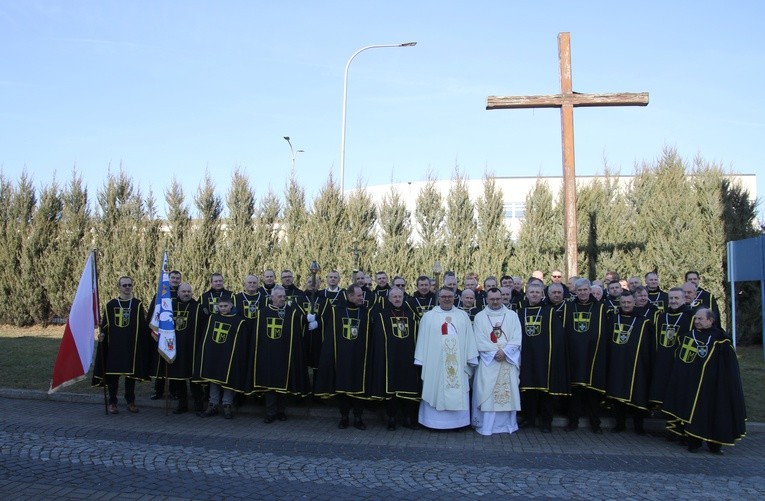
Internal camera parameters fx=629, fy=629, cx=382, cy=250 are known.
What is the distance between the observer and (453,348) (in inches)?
343

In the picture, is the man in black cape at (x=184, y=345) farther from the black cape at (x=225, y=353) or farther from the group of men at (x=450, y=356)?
the black cape at (x=225, y=353)

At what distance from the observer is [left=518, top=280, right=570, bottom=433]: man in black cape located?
28.2ft

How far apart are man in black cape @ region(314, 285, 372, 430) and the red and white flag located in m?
3.59

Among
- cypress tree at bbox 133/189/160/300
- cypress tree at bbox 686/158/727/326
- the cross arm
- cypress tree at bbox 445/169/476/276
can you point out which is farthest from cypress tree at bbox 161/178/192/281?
cypress tree at bbox 686/158/727/326

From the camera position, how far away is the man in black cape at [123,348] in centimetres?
936

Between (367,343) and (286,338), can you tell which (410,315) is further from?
(286,338)

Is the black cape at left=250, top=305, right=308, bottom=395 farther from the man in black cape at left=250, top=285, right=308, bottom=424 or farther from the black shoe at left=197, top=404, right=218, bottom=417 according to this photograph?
the black shoe at left=197, top=404, right=218, bottom=417

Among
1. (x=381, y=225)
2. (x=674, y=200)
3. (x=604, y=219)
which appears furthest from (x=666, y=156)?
(x=381, y=225)

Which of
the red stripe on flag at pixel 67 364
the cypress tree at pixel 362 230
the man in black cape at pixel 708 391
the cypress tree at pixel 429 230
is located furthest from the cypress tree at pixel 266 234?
the man in black cape at pixel 708 391

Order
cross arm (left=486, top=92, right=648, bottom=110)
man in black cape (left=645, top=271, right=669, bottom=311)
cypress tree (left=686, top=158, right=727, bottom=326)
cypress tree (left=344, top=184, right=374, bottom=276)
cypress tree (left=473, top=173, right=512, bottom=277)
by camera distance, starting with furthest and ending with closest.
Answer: cypress tree (left=344, top=184, right=374, bottom=276) → cypress tree (left=473, top=173, right=512, bottom=277) → cypress tree (left=686, top=158, right=727, bottom=326) → cross arm (left=486, top=92, right=648, bottom=110) → man in black cape (left=645, top=271, right=669, bottom=311)

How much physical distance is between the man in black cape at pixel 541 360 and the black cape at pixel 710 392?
1457mm

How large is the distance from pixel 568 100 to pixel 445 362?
5.91 meters

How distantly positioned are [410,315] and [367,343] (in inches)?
29.3

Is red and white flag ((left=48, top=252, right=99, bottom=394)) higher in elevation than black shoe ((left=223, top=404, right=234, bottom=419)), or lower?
higher
